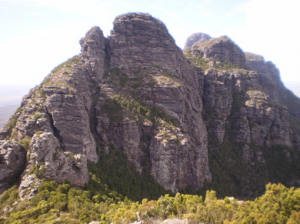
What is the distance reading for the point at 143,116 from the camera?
8675 centimetres

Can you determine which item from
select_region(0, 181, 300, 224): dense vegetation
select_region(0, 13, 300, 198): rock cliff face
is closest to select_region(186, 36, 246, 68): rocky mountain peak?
select_region(0, 13, 300, 198): rock cliff face

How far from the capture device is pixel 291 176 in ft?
335

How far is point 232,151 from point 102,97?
7772 cm

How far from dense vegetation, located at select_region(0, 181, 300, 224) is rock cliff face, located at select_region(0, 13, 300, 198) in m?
3.61

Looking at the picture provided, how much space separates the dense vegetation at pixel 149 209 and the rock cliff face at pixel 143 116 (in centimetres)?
361

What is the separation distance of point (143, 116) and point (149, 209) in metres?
50.1

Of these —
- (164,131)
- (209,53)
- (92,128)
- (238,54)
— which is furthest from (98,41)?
(238,54)

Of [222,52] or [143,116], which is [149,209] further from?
[222,52]

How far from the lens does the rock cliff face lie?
55.5m

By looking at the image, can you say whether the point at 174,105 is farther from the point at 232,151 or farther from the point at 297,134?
the point at 297,134

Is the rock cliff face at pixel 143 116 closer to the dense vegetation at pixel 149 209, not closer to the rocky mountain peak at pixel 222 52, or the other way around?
the rocky mountain peak at pixel 222 52

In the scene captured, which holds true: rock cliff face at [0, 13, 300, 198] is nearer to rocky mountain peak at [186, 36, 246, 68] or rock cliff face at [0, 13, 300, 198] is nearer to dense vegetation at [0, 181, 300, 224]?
rocky mountain peak at [186, 36, 246, 68]

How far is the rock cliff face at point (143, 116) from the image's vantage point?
182 feet

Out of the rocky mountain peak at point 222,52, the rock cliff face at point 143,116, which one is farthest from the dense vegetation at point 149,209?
the rocky mountain peak at point 222,52
